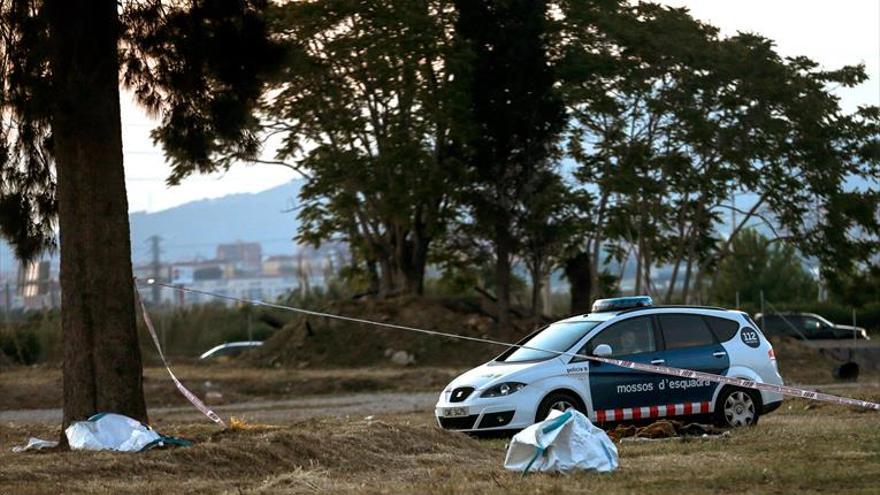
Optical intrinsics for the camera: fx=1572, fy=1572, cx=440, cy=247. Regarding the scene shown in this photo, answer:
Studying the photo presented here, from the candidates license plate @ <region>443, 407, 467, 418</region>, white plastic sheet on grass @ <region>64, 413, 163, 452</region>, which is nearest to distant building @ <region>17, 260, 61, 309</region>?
white plastic sheet on grass @ <region>64, 413, 163, 452</region>

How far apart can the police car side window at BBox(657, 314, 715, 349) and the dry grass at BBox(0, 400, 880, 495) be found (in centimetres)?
179

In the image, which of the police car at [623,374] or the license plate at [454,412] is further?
the license plate at [454,412]

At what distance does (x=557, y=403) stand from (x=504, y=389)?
2.07 feet

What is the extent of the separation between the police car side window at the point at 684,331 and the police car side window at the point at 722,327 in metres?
0.08

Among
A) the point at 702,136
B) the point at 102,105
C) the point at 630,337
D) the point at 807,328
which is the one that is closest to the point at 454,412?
the point at 630,337

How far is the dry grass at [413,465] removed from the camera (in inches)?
488

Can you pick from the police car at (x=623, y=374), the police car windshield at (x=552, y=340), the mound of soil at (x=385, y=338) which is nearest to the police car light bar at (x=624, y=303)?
the police car at (x=623, y=374)

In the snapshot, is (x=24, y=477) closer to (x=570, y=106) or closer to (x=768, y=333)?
(x=570, y=106)

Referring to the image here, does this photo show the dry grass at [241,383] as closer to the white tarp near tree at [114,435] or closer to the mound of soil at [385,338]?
the mound of soil at [385,338]

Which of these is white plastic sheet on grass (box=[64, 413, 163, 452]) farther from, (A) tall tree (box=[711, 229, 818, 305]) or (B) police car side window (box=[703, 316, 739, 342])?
(A) tall tree (box=[711, 229, 818, 305])

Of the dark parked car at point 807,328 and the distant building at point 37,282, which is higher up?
the distant building at point 37,282

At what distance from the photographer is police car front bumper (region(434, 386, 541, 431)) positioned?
1797cm

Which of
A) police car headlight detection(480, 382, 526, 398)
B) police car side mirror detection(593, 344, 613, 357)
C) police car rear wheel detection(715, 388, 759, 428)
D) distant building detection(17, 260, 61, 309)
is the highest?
distant building detection(17, 260, 61, 309)

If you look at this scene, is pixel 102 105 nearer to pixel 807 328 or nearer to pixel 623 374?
pixel 623 374
